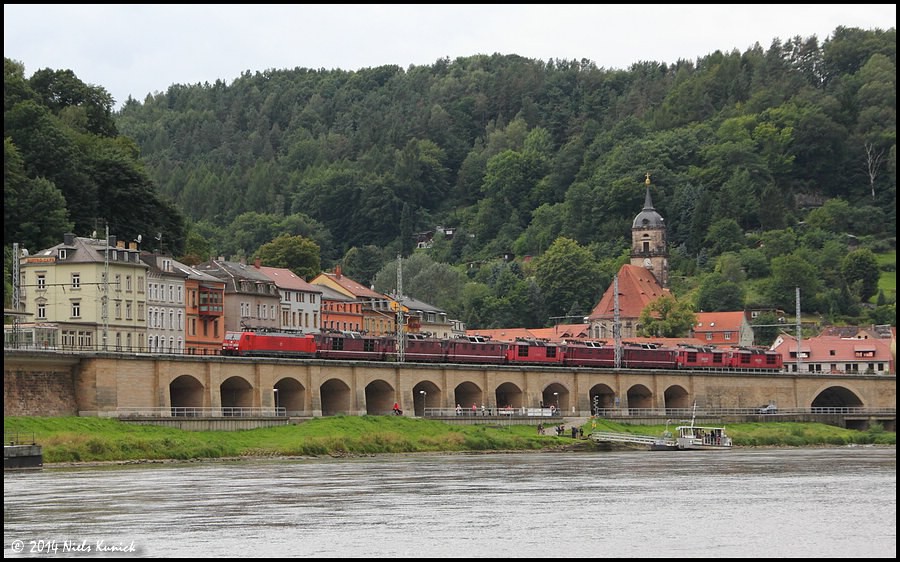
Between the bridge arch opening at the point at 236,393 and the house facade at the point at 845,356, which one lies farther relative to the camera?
the house facade at the point at 845,356

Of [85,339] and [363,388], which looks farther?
[85,339]

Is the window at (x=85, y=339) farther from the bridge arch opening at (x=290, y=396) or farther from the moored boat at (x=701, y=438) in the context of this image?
the moored boat at (x=701, y=438)

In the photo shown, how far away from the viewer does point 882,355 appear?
156 meters

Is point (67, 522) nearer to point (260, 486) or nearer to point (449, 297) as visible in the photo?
point (260, 486)

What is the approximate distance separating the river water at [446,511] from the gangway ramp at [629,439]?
21.2m

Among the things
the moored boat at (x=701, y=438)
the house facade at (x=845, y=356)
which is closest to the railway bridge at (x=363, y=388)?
the moored boat at (x=701, y=438)

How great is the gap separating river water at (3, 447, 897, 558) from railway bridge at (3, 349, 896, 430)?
346 inches

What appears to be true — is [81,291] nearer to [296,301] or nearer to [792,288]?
[296,301]

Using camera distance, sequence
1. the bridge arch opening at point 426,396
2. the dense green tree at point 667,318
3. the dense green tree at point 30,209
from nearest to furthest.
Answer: the bridge arch opening at point 426,396
the dense green tree at point 30,209
the dense green tree at point 667,318

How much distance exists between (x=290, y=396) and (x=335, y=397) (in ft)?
12.6

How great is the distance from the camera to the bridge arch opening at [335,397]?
98.3 metres

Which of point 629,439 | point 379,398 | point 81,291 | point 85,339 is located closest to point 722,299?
point 629,439

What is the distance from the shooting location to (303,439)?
3366 inches

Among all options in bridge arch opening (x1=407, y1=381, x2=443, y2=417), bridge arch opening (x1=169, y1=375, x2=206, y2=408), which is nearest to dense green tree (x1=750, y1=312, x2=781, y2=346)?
bridge arch opening (x1=407, y1=381, x2=443, y2=417)
